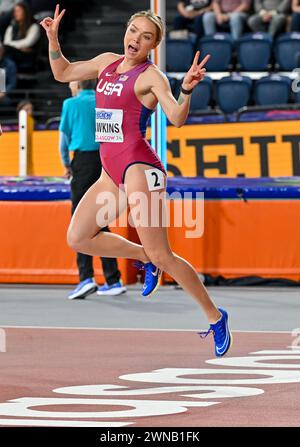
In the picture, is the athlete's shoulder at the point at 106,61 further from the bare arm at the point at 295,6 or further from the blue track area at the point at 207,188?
the bare arm at the point at 295,6

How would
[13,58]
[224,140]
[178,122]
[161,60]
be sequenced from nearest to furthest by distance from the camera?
1. [178,122]
2. [161,60]
3. [224,140]
4. [13,58]

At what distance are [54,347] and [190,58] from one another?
11.0m

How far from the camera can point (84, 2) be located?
21.6 meters

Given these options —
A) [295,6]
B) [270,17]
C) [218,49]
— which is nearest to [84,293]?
[218,49]

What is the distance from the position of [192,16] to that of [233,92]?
8.85 feet

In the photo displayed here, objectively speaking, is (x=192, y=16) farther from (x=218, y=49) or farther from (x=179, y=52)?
(x=218, y=49)

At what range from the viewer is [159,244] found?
764cm

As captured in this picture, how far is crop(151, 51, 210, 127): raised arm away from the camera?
7.17 meters

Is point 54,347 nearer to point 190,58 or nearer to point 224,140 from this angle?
point 224,140

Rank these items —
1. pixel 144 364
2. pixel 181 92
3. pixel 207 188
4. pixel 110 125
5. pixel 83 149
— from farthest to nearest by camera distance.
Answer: pixel 207 188
pixel 83 149
pixel 110 125
pixel 144 364
pixel 181 92

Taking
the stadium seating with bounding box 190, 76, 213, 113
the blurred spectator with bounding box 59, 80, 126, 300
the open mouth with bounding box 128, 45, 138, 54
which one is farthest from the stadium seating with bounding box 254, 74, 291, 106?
the open mouth with bounding box 128, 45, 138, 54

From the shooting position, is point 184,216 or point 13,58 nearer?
point 184,216

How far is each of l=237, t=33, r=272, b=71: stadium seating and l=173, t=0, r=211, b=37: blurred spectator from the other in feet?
4.25

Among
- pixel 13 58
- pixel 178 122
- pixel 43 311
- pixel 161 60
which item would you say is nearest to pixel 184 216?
pixel 161 60
